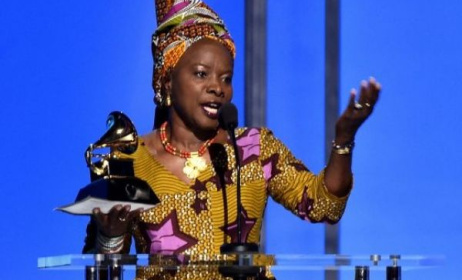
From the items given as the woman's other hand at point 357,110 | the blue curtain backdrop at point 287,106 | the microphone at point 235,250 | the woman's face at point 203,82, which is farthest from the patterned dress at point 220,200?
the blue curtain backdrop at point 287,106

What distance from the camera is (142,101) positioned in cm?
433

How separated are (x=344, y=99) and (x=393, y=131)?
0.21 m

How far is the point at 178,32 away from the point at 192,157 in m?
0.32

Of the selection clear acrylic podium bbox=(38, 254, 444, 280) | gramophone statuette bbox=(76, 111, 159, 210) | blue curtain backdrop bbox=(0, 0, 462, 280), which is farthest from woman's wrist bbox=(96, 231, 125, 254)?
blue curtain backdrop bbox=(0, 0, 462, 280)

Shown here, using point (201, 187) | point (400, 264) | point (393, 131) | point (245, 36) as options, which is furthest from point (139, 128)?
point (400, 264)

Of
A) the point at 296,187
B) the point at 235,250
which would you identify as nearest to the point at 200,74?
the point at 296,187

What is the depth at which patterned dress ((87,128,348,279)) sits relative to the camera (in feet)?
9.83

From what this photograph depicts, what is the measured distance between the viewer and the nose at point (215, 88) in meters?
2.99

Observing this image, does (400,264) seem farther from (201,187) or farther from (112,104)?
(112,104)

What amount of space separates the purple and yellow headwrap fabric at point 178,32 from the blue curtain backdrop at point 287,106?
1.10 m

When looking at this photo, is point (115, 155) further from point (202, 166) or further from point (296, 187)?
point (296, 187)

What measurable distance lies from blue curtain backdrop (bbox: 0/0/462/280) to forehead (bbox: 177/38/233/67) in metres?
1.22

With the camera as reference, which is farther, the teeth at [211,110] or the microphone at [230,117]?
the teeth at [211,110]

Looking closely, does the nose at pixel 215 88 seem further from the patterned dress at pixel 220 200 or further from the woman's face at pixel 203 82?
the patterned dress at pixel 220 200
